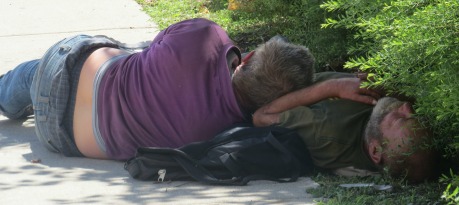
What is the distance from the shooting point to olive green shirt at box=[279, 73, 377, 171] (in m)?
4.77

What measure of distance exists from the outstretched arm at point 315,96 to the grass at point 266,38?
17.3 inches

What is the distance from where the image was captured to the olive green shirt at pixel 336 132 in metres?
4.77

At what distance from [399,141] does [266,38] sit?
147 inches

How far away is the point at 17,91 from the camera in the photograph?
6.02 metres

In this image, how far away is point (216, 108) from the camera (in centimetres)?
504

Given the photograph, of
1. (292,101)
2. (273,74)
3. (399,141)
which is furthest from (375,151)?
(273,74)

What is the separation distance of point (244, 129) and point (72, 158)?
1251 millimetres

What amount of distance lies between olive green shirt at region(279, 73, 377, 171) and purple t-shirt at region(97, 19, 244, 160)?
1.54ft

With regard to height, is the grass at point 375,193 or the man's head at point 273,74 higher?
the man's head at point 273,74

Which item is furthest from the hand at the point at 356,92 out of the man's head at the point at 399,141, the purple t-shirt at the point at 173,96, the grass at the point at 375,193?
the purple t-shirt at the point at 173,96

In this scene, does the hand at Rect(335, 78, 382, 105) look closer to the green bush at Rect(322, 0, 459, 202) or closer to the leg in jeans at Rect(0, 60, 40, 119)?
the green bush at Rect(322, 0, 459, 202)

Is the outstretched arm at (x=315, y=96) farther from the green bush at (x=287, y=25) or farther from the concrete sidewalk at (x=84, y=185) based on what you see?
the green bush at (x=287, y=25)

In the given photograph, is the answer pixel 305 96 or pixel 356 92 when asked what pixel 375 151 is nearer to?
pixel 356 92

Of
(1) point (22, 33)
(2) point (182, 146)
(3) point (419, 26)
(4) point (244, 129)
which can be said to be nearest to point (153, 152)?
(2) point (182, 146)
